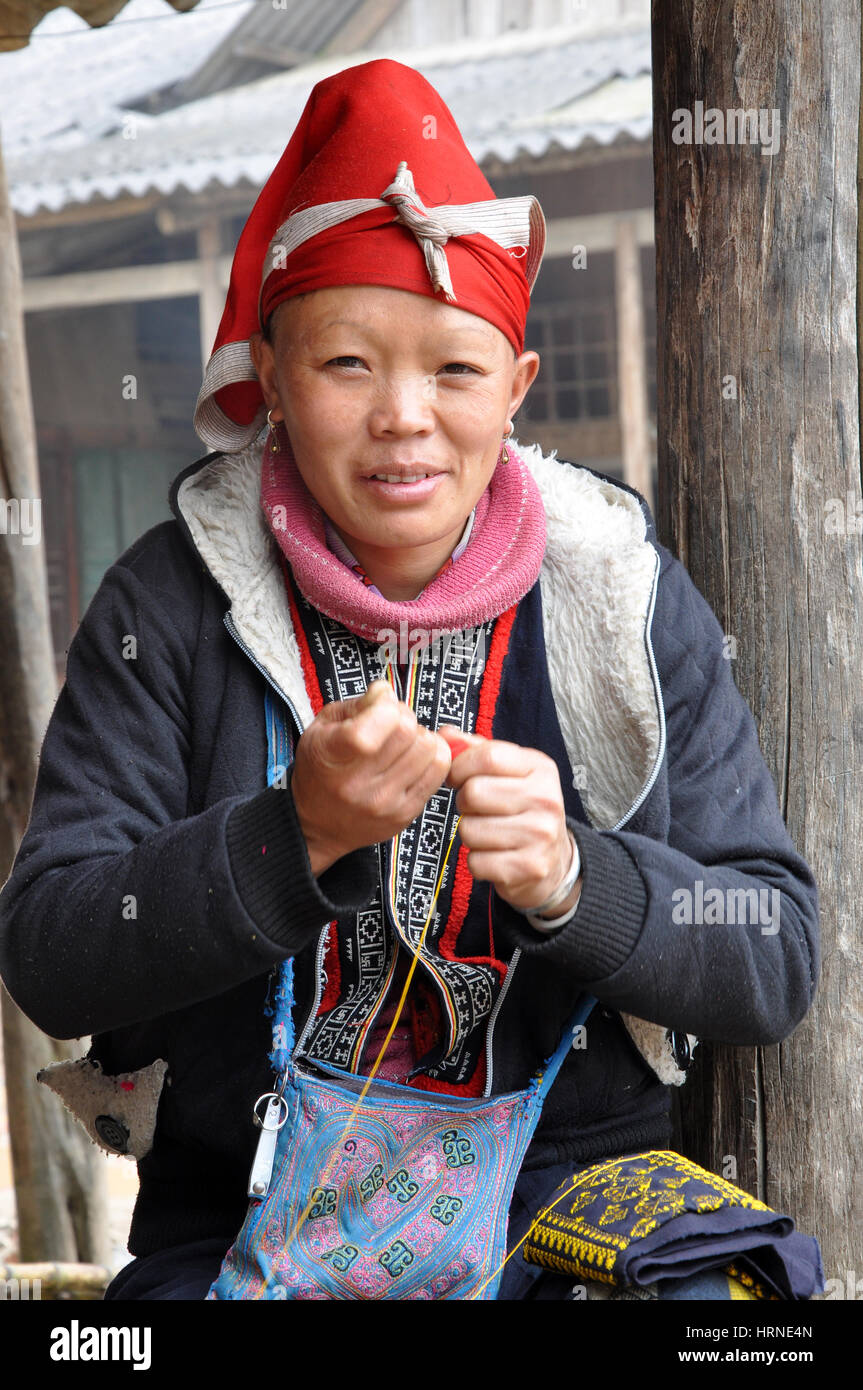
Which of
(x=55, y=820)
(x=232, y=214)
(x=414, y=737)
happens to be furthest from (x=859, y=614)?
(x=232, y=214)

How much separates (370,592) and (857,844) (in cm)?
82

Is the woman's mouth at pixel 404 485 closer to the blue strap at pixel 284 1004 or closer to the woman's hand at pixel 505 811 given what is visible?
the blue strap at pixel 284 1004

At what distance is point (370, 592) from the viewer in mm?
1908

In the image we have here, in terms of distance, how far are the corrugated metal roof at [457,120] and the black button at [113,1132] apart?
5429 mm

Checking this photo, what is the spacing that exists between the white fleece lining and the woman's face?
16 centimetres

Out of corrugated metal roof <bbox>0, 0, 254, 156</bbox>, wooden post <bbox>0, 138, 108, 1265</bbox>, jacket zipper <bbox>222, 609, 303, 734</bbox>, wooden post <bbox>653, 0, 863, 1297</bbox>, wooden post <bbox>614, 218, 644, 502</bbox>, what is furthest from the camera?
corrugated metal roof <bbox>0, 0, 254, 156</bbox>

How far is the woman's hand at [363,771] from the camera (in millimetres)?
1492

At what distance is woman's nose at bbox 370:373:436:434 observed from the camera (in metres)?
1.81

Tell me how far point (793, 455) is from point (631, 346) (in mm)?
5153

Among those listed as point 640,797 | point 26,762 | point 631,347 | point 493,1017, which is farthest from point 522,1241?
point 631,347

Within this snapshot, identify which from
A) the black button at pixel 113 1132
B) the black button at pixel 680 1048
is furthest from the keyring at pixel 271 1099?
the black button at pixel 680 1048

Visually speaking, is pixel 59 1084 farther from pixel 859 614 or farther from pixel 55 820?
pixel 859 614

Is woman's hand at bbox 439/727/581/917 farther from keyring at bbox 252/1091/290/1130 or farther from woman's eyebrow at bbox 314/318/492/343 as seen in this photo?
woman's eyebrow at bbox 314/318/492/343

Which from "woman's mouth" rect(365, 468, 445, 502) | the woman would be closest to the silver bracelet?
the woman
